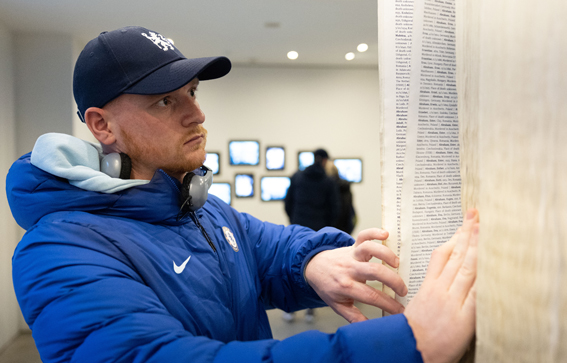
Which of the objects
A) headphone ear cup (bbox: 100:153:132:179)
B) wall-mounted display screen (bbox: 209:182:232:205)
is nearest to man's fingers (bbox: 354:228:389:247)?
headphone ear cup (bbox: 100:153:132:179)

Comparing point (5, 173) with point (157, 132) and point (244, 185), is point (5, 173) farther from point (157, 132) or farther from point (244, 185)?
point (157, 132)

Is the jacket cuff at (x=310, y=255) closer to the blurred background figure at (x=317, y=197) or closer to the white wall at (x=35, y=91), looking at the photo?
the blurred background figure at (x=317, y=197)

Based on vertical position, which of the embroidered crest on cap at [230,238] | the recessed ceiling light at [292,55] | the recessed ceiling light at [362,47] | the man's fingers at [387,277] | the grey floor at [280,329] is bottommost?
the grey floor at [280,329]

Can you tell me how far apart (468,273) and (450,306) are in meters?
0.04

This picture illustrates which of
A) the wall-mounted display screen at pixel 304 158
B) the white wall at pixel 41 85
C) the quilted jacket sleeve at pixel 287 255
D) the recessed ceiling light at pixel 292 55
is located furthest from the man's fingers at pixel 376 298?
the wall-mounted display screen at pixel 304 158

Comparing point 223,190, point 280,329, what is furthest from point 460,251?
point 223,190

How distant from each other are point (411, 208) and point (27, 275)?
63cm

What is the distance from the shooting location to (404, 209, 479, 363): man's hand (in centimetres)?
41

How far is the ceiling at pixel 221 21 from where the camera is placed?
10.7 feet

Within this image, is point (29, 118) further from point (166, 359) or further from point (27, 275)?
point (166, 359)

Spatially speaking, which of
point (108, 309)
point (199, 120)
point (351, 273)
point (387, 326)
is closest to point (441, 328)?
point (387, 326)

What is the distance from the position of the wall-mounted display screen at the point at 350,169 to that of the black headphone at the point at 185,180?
471 centimetres

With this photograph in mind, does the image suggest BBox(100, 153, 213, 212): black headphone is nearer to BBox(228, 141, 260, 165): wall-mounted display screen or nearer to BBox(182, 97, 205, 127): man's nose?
BBox(182, 97, 205, 127): man's nose

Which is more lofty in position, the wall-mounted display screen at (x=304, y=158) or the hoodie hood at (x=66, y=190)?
the wall-mounted display screen at (x=304, y=158)
